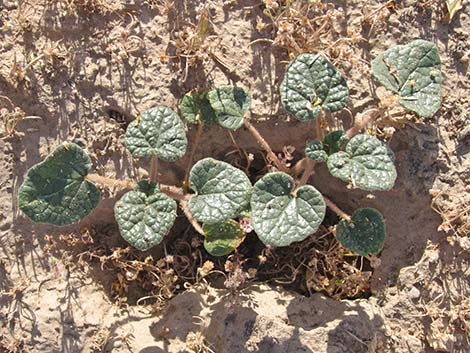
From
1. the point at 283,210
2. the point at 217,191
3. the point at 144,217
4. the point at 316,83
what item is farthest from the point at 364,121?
the point at 144,217

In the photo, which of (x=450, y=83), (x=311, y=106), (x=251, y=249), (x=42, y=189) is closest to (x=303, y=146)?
(x=311, y=106)

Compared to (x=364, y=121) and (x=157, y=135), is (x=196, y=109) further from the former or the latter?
(x=364, y=121)

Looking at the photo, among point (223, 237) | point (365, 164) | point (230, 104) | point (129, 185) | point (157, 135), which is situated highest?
point (230, 104)

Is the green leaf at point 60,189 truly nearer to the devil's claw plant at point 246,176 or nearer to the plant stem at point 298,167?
the devil's claw plant at point 246,176

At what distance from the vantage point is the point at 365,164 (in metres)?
2.66

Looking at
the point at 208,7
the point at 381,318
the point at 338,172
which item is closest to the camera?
the point at 338,172

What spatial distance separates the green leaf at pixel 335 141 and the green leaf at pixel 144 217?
76 centimetres

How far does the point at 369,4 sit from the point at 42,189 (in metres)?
1.89

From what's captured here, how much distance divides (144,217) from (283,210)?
628 millimetres

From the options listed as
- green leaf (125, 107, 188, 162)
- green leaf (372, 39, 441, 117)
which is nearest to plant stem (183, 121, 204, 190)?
green leaf (125, 107, 188, 162)

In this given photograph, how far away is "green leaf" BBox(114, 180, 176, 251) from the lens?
8.52ft

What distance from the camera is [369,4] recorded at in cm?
307

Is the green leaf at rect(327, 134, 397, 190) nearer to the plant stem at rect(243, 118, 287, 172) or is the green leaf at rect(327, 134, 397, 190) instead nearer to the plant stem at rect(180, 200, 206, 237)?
the plant stem at rect(243, 118, 287, 172)

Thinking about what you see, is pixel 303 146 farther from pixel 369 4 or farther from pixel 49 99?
pixel 49 99
